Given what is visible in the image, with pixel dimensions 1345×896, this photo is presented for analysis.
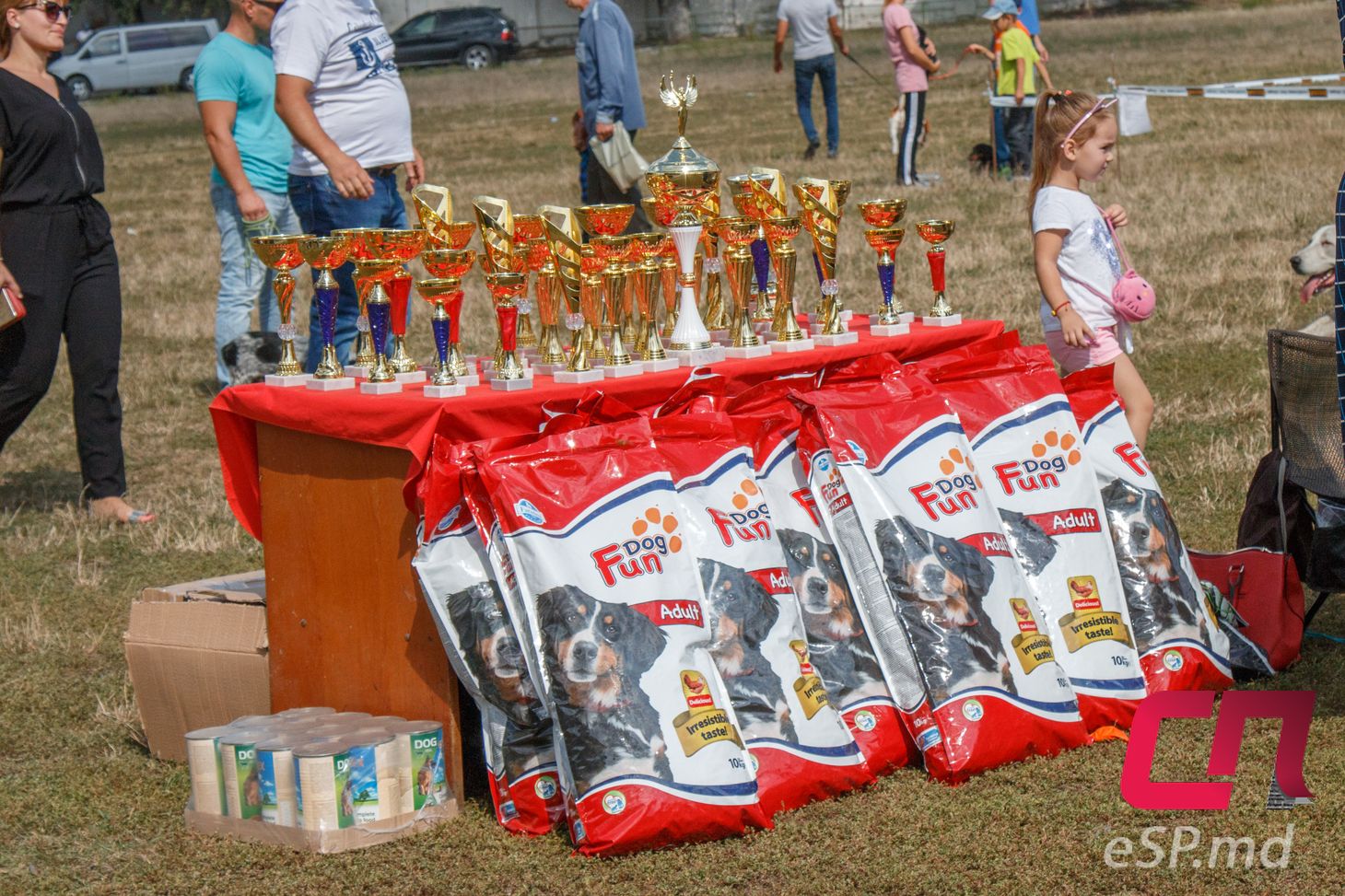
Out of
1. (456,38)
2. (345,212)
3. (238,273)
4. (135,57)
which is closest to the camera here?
(345,212)

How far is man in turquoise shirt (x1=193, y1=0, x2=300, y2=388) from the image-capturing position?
7.29 meters

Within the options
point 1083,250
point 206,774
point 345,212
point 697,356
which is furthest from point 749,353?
point 345,212

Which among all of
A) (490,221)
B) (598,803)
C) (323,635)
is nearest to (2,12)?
(490,221)

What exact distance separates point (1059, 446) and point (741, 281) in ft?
3.10

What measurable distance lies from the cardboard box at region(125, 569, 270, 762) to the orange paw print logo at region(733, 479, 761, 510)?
1.27 m

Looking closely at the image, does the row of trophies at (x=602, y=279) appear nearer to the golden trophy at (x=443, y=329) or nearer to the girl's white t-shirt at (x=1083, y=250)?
the golden trophy at (x=443, y=329)

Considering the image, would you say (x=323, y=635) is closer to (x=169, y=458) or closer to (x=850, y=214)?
(x=169, y=458)

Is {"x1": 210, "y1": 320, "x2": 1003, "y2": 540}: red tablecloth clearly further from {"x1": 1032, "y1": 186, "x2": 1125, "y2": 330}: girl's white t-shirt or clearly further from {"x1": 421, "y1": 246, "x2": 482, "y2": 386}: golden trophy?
{"x1": 1032, "y1": 186, "x2": 1125, "y2": 330}: girl's white t-shirt

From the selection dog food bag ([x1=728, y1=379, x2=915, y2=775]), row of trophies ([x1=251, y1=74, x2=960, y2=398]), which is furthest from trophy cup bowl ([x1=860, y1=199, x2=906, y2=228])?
dog food bag ([x1=728, y1=379, x2=915, y2=775])

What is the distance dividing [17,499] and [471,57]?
1285 inches

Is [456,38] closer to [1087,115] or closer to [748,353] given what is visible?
[1087,115]

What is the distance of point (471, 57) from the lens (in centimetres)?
3838

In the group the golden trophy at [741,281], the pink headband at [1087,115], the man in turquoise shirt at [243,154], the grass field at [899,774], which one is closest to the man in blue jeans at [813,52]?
the grass field at [899,774]

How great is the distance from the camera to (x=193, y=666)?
4176mm
